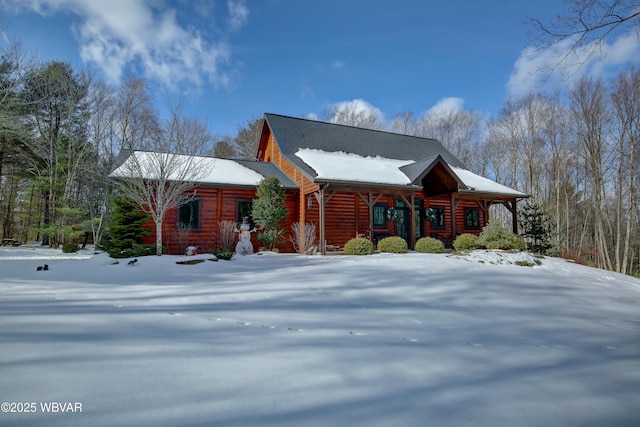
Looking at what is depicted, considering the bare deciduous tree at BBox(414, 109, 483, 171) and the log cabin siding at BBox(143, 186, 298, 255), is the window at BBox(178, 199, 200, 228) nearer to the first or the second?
the log cabin siding at BBox(143, 186, 298, 255)

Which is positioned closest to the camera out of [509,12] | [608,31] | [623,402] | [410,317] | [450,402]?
[450,402]

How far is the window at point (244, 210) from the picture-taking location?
1329cm

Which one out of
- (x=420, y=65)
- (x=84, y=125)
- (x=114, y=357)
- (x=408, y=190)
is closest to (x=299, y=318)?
(x=114, y=357)

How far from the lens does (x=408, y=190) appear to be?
1320 cm

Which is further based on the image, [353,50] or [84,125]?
[84,125]

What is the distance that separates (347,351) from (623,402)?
6.51 feet

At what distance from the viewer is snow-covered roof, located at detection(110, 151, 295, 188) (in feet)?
33.4

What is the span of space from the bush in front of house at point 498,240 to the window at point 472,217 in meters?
6.69

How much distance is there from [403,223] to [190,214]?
9.90 meters

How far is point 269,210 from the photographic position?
12383 mm

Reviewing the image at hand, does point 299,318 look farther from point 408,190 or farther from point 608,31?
point 408,190

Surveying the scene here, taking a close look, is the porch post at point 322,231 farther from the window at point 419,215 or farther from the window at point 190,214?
the window at point 419,215

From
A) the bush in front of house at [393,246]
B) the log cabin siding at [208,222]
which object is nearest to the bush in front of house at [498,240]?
the bush in front of house at [393,246]

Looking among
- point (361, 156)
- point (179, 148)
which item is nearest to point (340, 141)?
point (361, 156)
